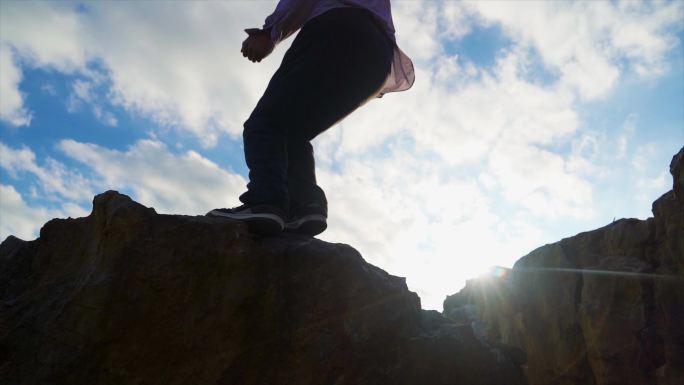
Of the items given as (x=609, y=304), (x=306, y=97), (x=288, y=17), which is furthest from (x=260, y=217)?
(x=609, y=304)

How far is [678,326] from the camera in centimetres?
502

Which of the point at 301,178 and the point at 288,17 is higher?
the point at 288,17

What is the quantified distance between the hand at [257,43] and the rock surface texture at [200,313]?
4.78 ft

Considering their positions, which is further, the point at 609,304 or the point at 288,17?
the point at 609,304

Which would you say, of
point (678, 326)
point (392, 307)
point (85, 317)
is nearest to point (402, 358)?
point (392, 307)

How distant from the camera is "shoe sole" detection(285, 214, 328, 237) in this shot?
3.40 m

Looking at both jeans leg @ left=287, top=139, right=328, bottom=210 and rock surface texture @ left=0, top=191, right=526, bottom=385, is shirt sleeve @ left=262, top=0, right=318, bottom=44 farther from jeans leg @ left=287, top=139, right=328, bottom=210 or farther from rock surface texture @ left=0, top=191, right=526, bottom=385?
rock surface texture @ left=0, top=191, right=526, bottom=385

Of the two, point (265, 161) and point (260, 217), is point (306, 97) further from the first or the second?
Result: point (260, 217)

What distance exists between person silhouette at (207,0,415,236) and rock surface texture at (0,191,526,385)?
0.24 m

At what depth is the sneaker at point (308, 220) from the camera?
340cm

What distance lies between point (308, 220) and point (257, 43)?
1520 millimetres

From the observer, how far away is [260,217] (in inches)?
119

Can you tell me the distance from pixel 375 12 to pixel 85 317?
9.91 ft

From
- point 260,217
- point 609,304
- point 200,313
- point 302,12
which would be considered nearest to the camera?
point 200,313
